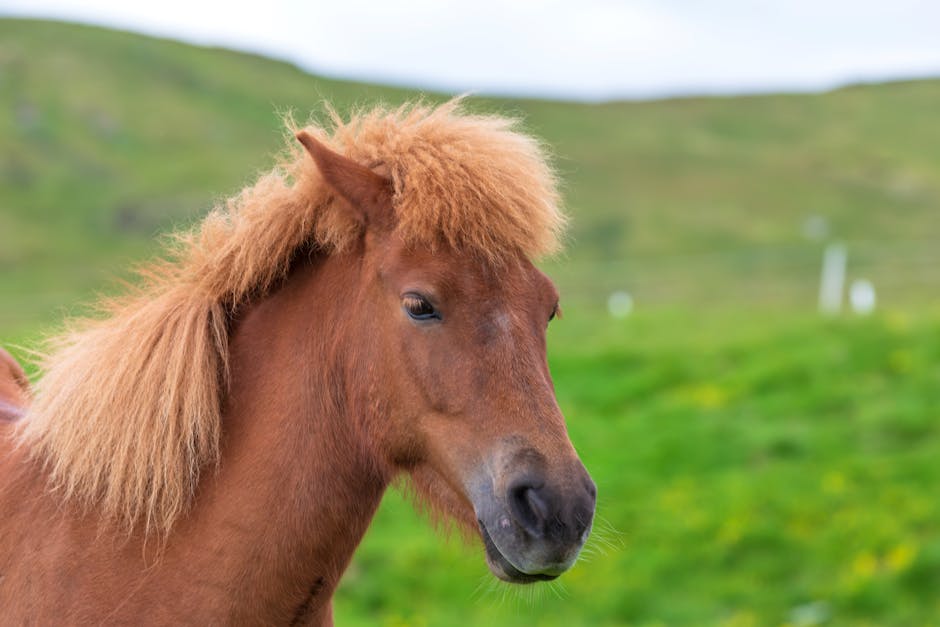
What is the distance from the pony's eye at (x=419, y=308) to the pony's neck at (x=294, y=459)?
27 cm

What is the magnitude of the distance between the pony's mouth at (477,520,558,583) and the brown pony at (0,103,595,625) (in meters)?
0.01

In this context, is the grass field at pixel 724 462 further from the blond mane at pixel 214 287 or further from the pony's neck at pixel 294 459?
the pony's neck at pixel 294 459

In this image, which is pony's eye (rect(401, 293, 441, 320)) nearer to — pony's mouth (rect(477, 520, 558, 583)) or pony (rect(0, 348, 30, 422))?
pony's mouth (rect(477, 520, 558, 583))

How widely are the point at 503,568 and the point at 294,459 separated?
75 cm

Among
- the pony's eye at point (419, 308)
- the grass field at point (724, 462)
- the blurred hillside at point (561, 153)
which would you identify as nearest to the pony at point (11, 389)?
the grass field at point (724, 462)

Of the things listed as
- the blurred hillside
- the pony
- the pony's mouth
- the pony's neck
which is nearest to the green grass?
the pony

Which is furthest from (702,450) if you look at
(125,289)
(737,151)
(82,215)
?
(737,151)

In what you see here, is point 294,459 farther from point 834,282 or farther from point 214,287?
point 834,282

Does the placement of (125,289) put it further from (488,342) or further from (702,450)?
(702,450)

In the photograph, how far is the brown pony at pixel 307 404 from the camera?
335cm

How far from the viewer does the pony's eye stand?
3.37 meters

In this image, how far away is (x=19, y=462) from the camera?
3.78m

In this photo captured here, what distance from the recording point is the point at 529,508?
3.16 metres

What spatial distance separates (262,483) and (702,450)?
870 cm
